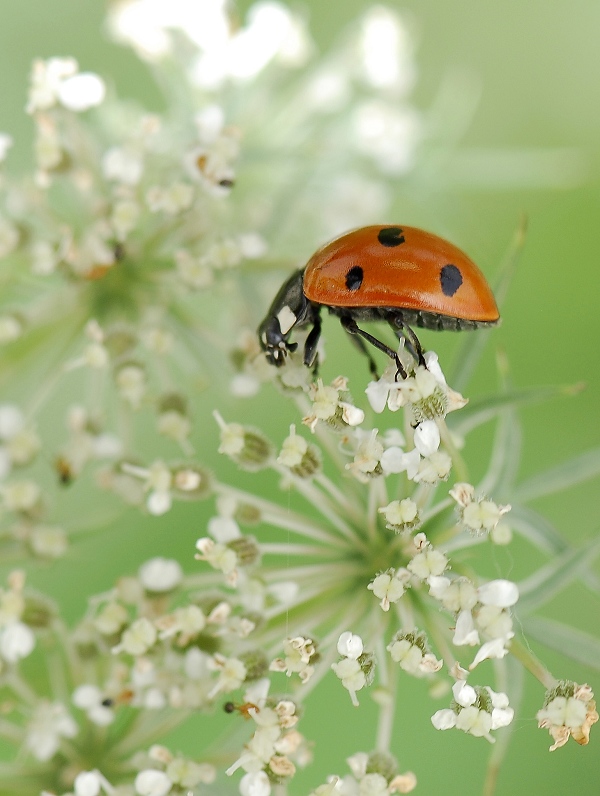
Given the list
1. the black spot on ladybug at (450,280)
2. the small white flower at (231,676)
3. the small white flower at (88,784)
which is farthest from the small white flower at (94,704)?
the black spot on ladybug at (450,280)

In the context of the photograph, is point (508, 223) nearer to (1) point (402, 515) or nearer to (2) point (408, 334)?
(2) point (408, 334)

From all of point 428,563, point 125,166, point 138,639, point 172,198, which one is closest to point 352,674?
point 428,563

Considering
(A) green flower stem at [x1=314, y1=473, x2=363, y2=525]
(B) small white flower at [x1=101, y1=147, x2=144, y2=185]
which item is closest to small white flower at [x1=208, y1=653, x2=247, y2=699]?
(A) green flower stem at [x1=314, y1=473, x2=363, y2=525]

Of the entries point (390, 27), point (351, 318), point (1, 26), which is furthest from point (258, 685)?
point (1, 26)

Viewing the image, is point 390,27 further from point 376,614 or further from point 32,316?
point 376,614

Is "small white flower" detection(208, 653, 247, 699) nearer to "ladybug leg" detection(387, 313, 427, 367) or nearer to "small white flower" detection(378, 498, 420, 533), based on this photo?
"small white flower" detection(378, 498, 420, 533)

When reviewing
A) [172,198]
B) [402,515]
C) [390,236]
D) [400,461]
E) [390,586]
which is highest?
[172,198]

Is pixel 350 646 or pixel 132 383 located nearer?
pixel 350 646
